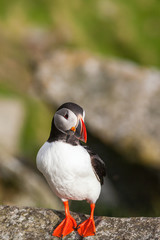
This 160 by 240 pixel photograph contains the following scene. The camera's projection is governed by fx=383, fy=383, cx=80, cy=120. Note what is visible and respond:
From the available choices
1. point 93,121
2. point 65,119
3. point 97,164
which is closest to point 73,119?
point 65,119

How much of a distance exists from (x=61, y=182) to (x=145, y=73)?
654 cm

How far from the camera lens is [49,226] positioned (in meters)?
3.83

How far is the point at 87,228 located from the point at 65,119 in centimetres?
106

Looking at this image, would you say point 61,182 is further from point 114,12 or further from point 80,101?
point 114,12

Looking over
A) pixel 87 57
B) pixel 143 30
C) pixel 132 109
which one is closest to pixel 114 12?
pixel 143 30

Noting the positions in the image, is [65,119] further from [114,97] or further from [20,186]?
[114,97]

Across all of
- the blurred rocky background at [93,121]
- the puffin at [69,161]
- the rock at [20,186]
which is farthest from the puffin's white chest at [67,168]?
the rock at [20,186]

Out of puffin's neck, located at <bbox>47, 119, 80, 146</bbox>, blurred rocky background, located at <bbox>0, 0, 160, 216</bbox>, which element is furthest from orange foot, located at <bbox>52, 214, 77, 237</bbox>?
blurred rocky background, located at <bbox>0, 0, 160, 216</bbox>

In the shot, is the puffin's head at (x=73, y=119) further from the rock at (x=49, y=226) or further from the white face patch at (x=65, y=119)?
the rock at (x=49, y=226)

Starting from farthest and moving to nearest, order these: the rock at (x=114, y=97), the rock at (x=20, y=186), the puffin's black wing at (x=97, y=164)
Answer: the rock at (x=114, y=97) < the rock at (x=20, y=186) < the puffin's black wing at (x=97, y=164)

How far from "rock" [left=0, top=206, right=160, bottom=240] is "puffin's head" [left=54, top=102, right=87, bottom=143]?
96 centimetres

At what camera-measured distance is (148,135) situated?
821 cm

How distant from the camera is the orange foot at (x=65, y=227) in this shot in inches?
142

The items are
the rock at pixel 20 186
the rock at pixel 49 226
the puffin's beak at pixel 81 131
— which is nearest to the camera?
the puffin's beak at pixel 81 131
